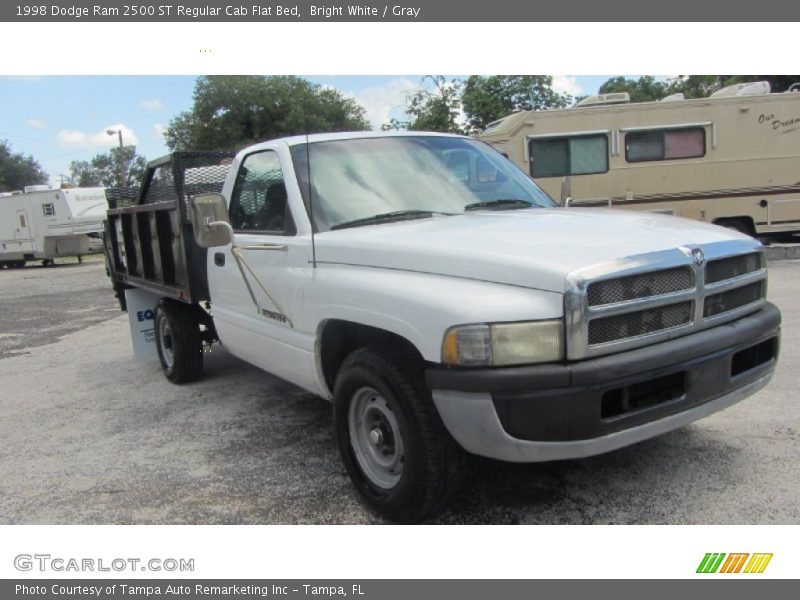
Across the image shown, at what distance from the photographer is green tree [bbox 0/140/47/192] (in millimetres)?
69000

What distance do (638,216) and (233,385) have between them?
12.8ft

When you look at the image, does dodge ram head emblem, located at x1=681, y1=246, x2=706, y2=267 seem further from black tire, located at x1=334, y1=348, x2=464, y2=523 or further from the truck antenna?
the truck antenna

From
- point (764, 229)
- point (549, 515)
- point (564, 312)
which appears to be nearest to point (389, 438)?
point (549, 515)

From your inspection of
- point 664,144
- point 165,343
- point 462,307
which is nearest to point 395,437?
point 462,307

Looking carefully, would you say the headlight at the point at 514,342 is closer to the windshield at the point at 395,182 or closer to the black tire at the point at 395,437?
the black tire at the point at 395,437

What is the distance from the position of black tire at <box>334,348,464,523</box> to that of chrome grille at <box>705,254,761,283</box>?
1.41 m

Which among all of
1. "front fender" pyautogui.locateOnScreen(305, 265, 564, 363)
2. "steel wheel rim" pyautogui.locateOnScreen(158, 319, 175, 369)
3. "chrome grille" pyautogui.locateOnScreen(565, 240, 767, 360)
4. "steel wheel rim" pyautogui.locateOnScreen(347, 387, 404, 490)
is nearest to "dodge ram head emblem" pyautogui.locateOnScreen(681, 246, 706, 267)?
"chrome grille" pyautogui.locateOnScreen(565, 240, 767, 360)

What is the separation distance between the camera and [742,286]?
3168mm

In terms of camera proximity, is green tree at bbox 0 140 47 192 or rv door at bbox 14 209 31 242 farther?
green tree at bbox 0 140 47 192

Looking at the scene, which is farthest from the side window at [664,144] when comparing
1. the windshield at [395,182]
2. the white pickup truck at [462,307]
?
the windshield at [395,182]

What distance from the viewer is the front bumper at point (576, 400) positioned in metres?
2.50

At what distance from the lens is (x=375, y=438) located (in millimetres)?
3184

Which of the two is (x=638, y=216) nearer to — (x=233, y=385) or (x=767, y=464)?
(x=767, y=464)

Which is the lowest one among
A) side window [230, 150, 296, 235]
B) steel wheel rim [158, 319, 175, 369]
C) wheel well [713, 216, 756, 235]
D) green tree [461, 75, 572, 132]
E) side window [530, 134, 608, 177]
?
steel wheel rim [158, 319, 175, 369]
